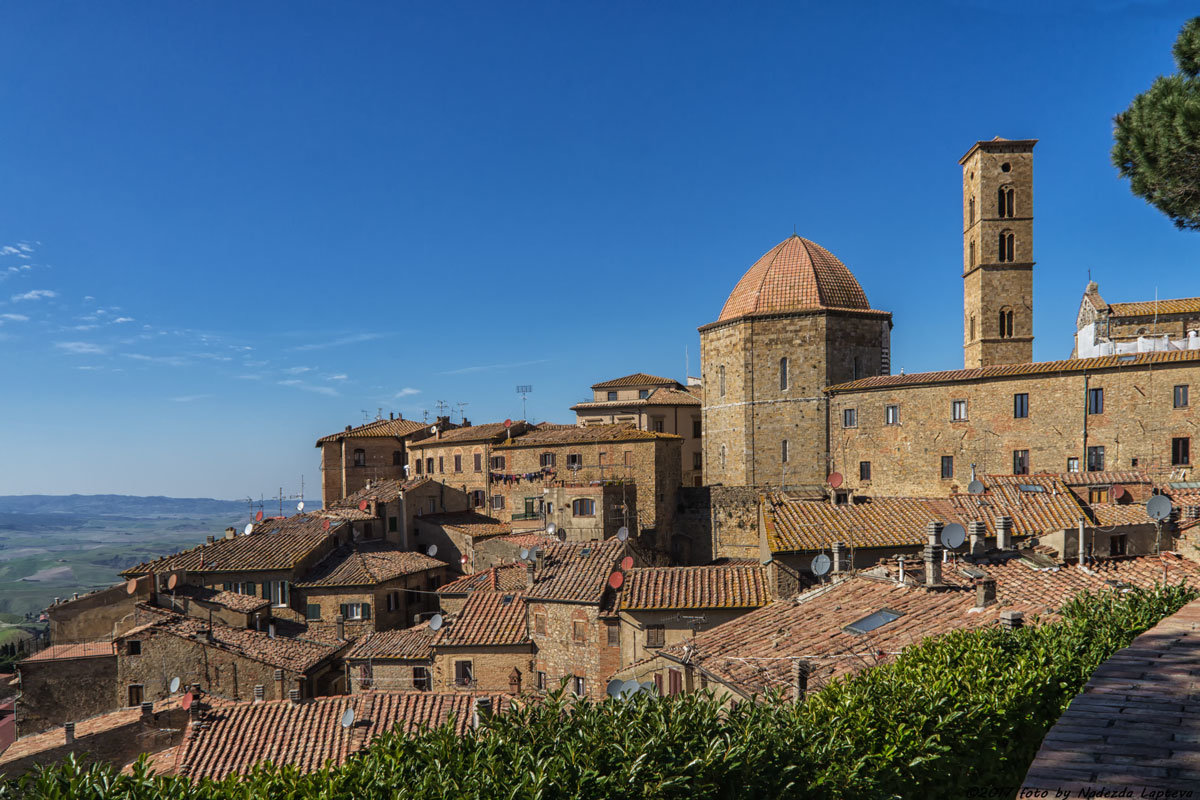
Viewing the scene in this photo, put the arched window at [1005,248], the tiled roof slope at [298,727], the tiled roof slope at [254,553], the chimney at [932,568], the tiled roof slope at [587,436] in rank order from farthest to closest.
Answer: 1. the tiled roof slope at [587,436]
2. the arched window at [1005,248]
3. the tiled roof slope at [254,553]
4. the tiled roof slope at [298,727]
5. the chimney at [932,568]

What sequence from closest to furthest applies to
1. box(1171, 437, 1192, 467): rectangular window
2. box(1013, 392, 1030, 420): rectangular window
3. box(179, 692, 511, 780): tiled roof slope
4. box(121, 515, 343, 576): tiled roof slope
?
box(179, 692, 511, 780): tiled roof slope, box(1171, 437, 1192, 467): rectangular window, box(1013, 392, 1030, 420): rectangular window, box(121, 515, 343, 576): tiled roof slope

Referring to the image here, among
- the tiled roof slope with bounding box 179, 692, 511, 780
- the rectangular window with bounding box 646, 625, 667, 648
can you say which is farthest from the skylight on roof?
the tiled roof slope with bounding box 179, 692, 511, 780

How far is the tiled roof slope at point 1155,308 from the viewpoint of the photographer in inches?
1914

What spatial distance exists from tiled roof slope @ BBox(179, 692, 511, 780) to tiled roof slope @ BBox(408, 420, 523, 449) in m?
29.1

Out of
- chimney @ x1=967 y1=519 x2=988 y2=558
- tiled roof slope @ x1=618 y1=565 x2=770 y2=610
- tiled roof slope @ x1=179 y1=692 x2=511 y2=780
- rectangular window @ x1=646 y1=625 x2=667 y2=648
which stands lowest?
tiled roof slope @ x1=179 y1=692 x2=511 y2=780

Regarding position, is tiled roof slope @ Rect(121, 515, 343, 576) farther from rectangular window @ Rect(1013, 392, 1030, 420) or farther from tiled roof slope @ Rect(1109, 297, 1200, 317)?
tiled roof slope @ Rect(1109, 297, 1200, 317)

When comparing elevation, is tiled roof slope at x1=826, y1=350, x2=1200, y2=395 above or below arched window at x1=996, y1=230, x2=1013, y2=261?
below

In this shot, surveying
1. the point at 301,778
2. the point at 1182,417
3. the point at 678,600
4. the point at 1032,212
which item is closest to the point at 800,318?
the point at 1032,212

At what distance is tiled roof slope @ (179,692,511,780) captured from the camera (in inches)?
784

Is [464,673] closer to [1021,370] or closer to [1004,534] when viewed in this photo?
[1004,534]

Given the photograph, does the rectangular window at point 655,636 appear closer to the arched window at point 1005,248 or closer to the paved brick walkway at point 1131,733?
the paved brick walkway at point 1131,733

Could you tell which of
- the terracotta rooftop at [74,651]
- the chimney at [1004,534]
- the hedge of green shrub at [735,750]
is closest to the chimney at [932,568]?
the chimney at [1004,534]

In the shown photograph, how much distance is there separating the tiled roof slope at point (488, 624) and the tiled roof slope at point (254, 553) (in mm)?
12746

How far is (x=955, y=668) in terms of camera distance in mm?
8062
